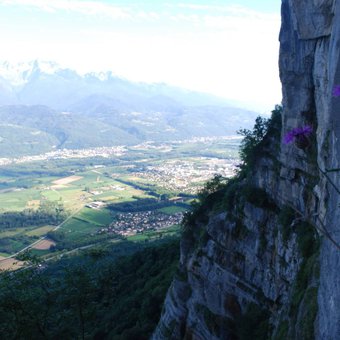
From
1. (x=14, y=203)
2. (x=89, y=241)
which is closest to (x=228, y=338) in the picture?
(x=89, y=241)

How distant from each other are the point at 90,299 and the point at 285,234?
13.1m

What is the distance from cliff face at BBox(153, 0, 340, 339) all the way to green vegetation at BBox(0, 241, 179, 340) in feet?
16.5

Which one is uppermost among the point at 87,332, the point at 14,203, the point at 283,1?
the point at 283,1

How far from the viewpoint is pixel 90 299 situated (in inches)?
1017

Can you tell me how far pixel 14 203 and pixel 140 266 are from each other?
11091 centimetres

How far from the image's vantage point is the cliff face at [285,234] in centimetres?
1043

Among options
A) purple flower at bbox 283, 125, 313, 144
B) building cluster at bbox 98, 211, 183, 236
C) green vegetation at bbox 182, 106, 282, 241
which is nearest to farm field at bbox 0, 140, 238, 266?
building cluster at bbox 98, 211, 183, 236

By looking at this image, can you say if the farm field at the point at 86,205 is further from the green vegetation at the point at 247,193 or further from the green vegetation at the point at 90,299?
the green vegetation at the point at 247,193

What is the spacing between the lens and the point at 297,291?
13.9 m

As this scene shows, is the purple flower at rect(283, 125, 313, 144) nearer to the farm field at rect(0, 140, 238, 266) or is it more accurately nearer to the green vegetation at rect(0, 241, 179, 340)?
the green vegetation at rect(0, 241, 179, 340)

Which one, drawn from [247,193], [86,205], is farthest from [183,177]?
[247,193]

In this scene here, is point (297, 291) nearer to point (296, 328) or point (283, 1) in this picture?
point (296, 328)

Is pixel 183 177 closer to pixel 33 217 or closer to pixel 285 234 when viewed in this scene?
pixel 33 217

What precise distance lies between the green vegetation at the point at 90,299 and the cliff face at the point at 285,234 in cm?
503
